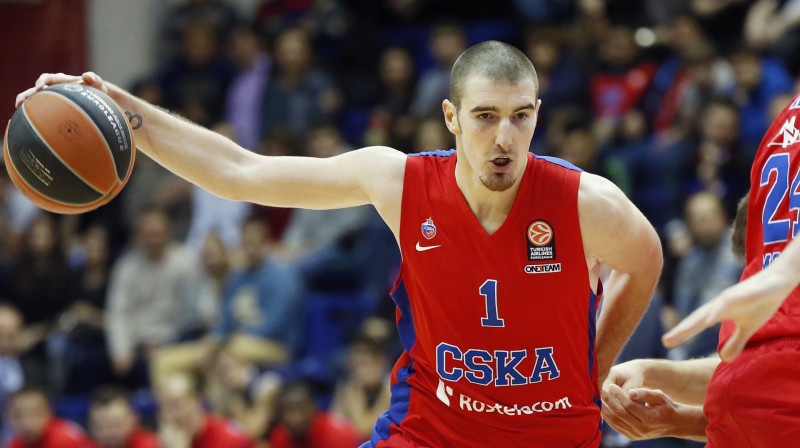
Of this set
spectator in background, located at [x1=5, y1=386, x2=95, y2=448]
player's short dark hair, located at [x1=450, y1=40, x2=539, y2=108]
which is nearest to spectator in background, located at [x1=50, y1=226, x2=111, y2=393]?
spectator in background, located at [x1=5, y1=386, x2=95, y2=448]

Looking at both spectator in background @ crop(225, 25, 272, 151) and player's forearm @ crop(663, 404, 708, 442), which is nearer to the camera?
player's forearm @ crop(663, 404, 708, 442)

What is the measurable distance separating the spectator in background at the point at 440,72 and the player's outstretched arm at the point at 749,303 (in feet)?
26.9

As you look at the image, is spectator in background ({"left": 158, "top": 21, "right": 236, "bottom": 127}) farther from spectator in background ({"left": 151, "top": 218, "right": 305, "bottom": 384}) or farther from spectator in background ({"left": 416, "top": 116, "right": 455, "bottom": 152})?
spectator in background ({"left": 416, "top": 116, "right": 455, "bottom": 152})

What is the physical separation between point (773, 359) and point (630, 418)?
85 cm

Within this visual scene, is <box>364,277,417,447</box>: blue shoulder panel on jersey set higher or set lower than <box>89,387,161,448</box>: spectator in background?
higher

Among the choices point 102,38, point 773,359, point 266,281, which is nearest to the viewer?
point 773,359

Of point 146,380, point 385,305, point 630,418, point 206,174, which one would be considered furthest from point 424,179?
point 146,380

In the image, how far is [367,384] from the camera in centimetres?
880

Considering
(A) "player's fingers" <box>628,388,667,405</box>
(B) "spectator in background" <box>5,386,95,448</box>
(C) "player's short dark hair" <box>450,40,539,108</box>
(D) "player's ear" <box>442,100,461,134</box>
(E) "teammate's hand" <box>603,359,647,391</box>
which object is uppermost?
(C) "player's short dark hair" <box>450,40,539,108</box>

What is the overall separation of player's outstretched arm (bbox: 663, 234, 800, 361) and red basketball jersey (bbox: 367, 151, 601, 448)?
3.85 ft

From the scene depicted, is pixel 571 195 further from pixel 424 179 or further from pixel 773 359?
pixel 773 359

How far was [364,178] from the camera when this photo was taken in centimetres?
453

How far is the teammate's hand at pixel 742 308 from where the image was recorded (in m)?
2.99

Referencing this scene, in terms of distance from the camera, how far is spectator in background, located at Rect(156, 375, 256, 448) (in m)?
8.80
